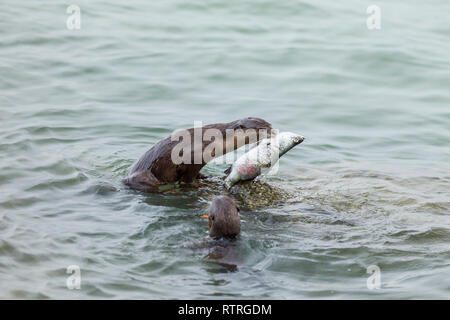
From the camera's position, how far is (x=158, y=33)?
1438 centimetres

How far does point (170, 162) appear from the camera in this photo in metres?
7.59

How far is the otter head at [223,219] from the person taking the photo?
603 cm

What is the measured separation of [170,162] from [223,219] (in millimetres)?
Result: 1736

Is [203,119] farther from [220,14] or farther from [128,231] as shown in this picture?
[220,14]

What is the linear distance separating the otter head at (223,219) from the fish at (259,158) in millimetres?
1341

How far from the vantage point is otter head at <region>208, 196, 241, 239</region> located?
603 cm

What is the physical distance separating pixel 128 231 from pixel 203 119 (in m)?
4.11

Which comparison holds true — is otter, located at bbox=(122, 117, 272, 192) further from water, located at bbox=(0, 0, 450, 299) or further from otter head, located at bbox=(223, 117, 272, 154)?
water, located at bbox=(0, 0, 450, 299)

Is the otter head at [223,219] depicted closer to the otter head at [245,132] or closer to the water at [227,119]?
the water at [227,119]
